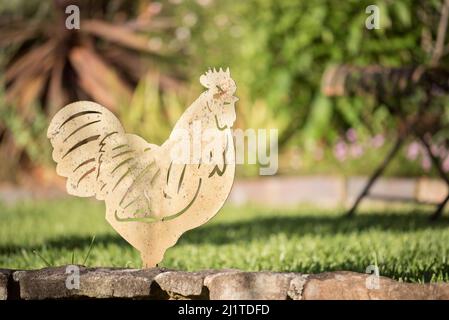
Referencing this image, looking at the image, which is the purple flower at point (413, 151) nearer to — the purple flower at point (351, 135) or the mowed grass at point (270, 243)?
the purple flower at point (351, 135)

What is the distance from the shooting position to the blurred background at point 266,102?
4.41 metres

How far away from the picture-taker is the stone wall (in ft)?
7.16

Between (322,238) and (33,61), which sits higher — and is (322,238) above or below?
below

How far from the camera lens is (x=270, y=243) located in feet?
12.5

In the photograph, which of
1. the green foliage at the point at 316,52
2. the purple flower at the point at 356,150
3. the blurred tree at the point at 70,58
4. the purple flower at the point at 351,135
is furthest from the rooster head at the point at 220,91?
the blurred tree at the point at 70,58

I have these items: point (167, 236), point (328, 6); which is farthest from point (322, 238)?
point (328, 6)

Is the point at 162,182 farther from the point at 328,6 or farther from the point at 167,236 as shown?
the point at 328,6

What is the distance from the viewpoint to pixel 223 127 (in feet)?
8.35

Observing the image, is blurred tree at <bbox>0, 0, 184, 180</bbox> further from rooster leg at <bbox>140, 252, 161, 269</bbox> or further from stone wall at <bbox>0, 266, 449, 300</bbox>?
stone wall at <bbox>0, 266, 449, 300</bbox>

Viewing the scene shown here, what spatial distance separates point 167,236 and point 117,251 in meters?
1.10

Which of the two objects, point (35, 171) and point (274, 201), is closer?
point (274, 201)

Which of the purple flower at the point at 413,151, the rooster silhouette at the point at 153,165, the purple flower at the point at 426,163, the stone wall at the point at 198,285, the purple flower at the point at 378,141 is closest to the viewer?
the stone wall at the point at 198,285

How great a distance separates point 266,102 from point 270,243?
9.90ft
